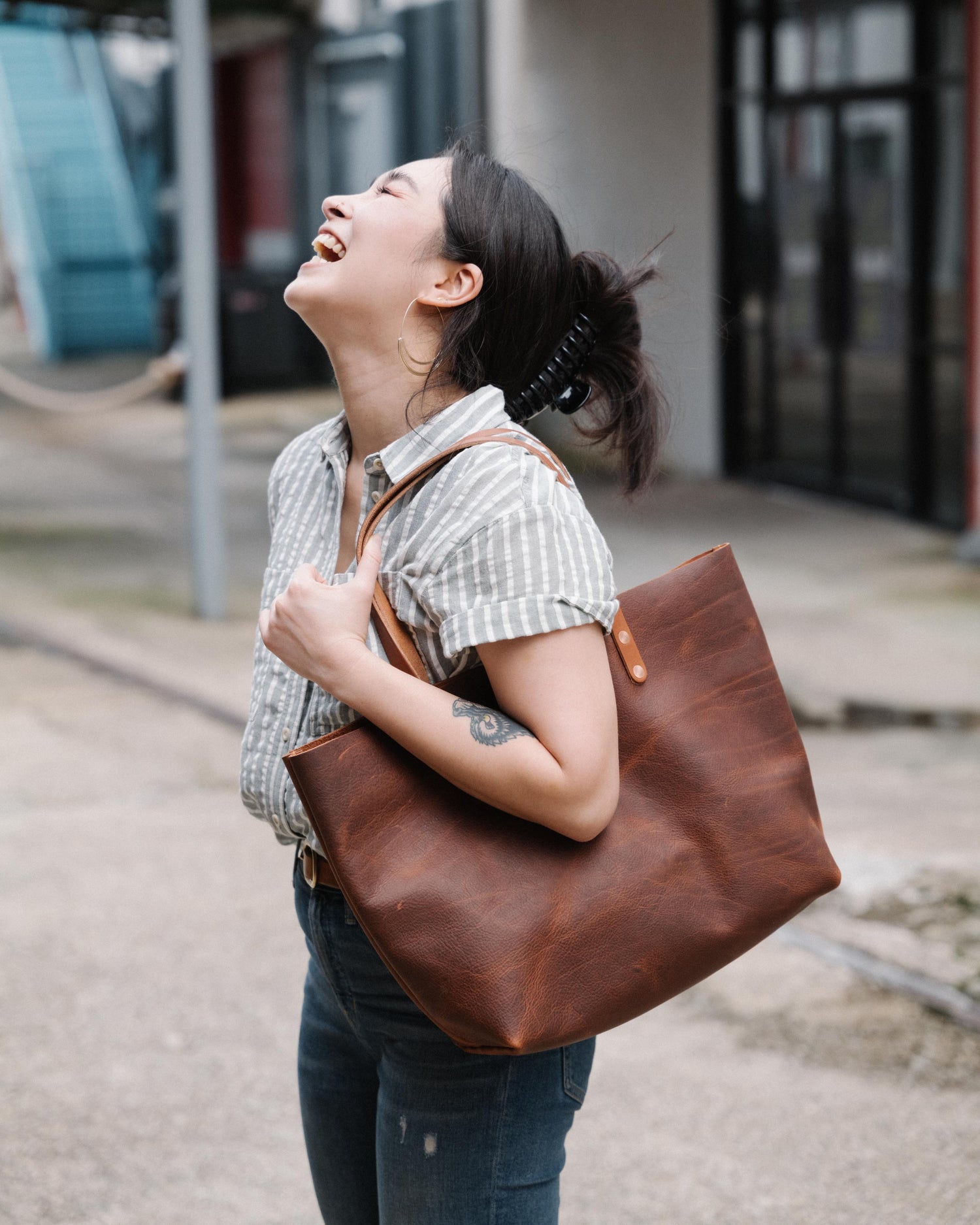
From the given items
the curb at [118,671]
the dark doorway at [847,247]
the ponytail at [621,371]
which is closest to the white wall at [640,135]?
the dark doorway at [847,247]

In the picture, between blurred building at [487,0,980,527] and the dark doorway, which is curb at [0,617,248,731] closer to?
blurred building at [487,0,980,527]

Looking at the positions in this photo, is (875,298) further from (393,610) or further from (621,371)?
(393,610)

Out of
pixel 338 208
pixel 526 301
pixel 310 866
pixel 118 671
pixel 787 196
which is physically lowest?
pixel 118 671

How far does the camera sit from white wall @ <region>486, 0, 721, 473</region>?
10633 mm

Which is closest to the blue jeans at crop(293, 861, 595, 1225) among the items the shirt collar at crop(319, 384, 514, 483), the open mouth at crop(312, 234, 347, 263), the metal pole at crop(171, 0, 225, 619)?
the shirt collar at crop(319, 384, 514, 483)

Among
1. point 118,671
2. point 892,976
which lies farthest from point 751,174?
point 892,976

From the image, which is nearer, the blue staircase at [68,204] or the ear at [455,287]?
the ear at [455,287]

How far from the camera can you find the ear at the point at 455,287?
1.57m

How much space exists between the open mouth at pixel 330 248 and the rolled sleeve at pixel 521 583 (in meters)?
0.36

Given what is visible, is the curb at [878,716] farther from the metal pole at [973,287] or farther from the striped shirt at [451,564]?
the striped shirt at [451,564]

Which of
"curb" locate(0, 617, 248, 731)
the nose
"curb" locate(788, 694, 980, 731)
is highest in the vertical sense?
the nose

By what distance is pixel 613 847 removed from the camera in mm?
1490

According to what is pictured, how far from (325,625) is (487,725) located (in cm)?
18

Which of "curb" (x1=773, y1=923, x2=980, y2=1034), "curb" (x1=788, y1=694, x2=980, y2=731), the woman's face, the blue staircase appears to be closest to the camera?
the woman's face
